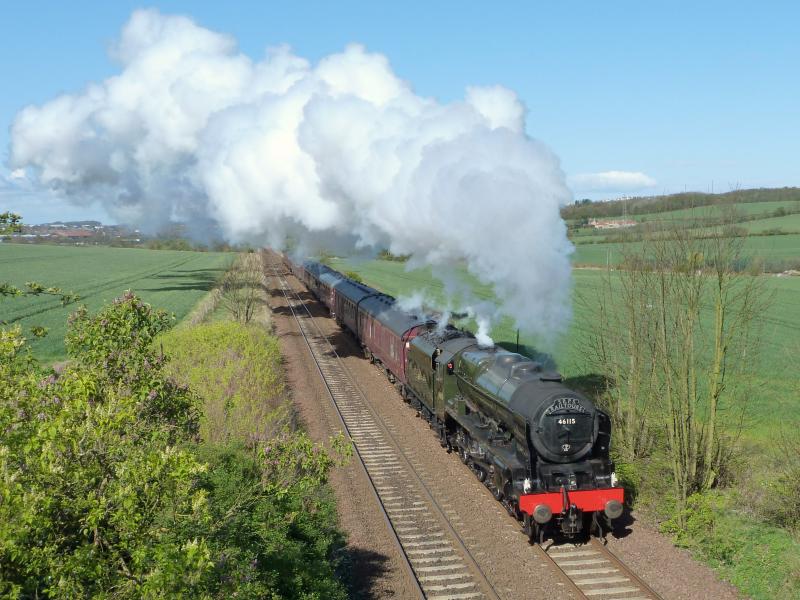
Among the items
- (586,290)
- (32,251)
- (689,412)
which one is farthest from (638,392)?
(32,251)

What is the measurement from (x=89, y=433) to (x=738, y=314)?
12.9 metres

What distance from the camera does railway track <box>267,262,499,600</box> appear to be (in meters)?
11.4

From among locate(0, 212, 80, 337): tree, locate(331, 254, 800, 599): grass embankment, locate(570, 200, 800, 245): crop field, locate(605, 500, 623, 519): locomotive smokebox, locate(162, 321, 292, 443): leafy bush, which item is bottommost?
locate(331, 254, 800, 599): grass embankment

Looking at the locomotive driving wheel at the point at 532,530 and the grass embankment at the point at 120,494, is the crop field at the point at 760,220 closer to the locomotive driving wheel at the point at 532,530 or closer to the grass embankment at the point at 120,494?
the locomotive driving wheel at the point at 532,530

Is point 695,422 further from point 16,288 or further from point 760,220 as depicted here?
point 760,220

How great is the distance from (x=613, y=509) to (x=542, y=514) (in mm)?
1481

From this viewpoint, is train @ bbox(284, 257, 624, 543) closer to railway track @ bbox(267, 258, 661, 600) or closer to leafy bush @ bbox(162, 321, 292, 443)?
railway track @ bbox(267, 258, 661, 600)

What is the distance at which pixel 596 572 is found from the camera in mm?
11789

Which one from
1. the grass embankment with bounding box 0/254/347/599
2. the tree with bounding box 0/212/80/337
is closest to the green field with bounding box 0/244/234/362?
the tree with bounding box 0/212/80/337

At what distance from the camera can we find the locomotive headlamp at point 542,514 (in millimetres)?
12211

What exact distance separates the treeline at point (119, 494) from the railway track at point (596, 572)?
4.13 m

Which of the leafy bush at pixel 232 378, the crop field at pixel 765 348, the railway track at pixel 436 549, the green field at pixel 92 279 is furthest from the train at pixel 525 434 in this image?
the green field at pixel 92 279

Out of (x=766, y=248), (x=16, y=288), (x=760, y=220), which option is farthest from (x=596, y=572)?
(x=760, y=220)

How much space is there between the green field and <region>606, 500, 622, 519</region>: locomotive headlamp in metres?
30.1
